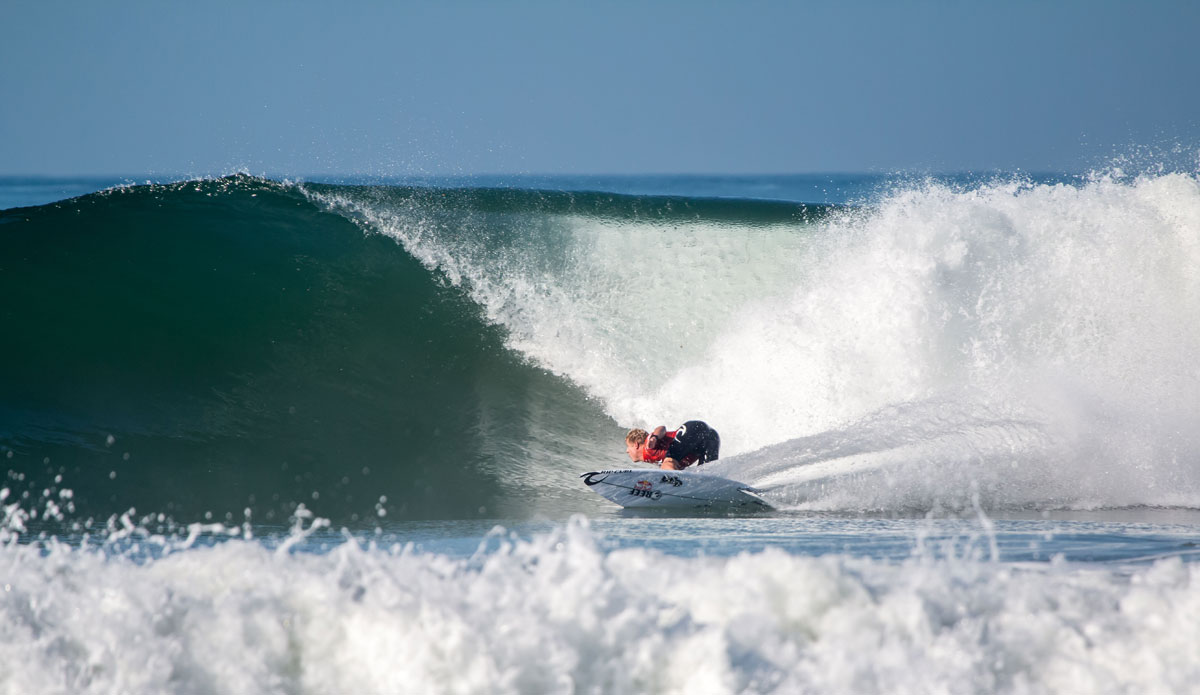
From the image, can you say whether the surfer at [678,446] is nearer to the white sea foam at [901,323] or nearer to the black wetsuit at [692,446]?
the black wetsuit at [692,446]

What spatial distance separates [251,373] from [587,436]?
2.96 m

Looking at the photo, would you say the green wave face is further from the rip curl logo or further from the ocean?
the rip curl logo

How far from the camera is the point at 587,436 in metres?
8.88

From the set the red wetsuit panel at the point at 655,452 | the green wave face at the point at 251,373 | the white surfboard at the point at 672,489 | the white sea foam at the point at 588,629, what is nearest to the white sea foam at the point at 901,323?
the white surfboard at the point at 672,489

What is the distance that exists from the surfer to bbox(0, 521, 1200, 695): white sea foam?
4296 millimetres

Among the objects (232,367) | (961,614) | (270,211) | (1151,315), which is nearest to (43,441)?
(232,367)

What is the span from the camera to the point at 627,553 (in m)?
3.38

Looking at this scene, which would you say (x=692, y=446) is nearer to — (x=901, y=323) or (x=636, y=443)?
(x=636, y=443)

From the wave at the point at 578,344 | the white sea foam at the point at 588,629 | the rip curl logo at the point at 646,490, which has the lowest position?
the white sea foam at the point at 588,629

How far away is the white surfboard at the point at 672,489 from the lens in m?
6.88

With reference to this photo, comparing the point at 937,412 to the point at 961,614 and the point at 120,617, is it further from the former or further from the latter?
the point at 120,617

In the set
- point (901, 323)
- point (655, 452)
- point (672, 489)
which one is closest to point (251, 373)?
point (655, 452)

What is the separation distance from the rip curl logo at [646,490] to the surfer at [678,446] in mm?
599

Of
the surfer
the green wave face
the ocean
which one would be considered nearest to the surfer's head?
the surfer
